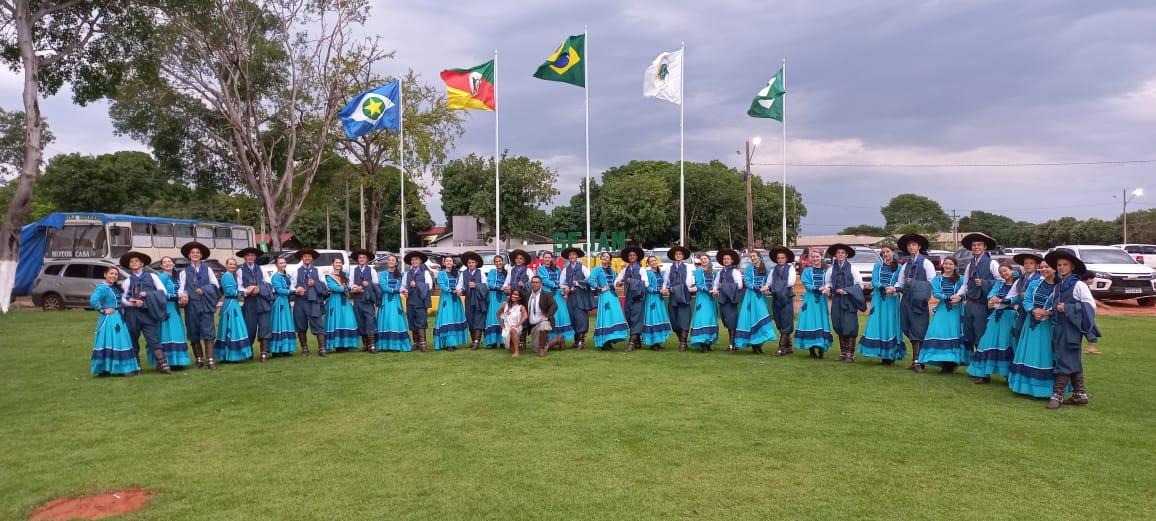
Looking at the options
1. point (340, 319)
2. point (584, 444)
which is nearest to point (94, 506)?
point (584, 444)

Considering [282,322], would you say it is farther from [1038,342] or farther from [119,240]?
[119,240]

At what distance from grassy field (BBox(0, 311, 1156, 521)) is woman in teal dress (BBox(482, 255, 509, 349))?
7.48 ft

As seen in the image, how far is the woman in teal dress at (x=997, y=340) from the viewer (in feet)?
28.7

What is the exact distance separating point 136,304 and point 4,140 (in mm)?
41172

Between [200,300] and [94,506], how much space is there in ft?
19.6

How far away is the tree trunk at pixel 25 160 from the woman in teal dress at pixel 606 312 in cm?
1627

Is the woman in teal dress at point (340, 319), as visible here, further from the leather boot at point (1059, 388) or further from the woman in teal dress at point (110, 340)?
the leather boot at point (1059, 388)

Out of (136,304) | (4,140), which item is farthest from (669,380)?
(4,140)

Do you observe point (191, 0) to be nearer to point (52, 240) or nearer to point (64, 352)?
point (52, 240)

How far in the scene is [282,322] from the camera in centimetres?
1155

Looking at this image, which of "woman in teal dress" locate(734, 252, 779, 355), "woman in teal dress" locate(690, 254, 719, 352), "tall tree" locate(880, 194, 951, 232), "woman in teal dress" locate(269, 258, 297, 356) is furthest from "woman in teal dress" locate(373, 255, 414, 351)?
"tall tree" locate(880, 194, 951, 232)

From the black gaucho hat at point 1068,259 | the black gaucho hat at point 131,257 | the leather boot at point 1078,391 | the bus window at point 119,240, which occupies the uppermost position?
the bus window at point 119,240

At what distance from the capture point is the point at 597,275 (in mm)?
11969

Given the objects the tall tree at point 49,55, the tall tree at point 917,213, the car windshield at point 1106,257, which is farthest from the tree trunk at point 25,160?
the tall tree at point 917,213
